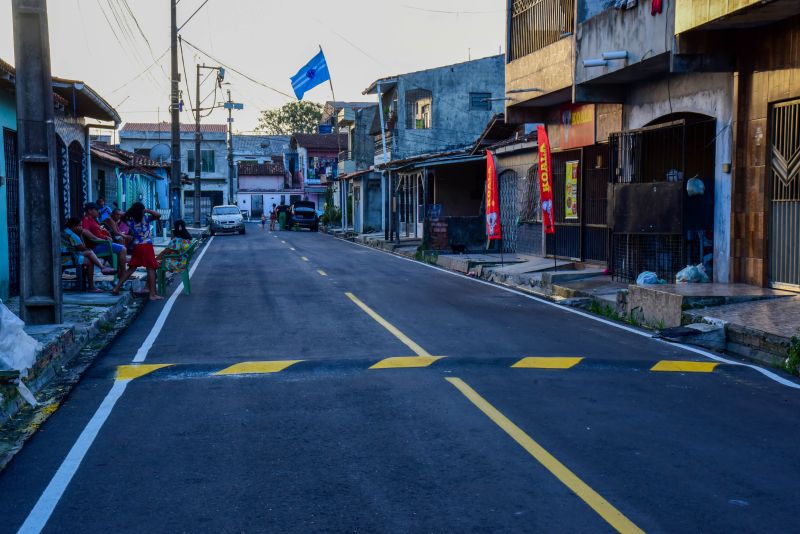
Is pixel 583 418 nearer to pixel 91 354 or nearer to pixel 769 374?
pixel 769 374

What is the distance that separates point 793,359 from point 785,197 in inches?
174

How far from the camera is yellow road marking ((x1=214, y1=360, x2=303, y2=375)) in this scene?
8.71 metres

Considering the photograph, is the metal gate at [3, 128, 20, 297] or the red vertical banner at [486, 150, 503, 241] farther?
the red vertical banner at [486, 150, 503, 241]

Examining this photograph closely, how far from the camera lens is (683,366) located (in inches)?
363

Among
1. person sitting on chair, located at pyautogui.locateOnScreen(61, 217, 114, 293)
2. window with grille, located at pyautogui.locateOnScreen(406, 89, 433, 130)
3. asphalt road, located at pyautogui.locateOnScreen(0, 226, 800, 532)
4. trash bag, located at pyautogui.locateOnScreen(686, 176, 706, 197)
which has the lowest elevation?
asphalt road, located at pyautogui.locateOnScreen(0, 226, 800, 532)

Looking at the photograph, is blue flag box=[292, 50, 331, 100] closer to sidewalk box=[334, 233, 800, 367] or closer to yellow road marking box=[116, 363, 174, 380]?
sidewalk box=[334, 233, 800, 367]

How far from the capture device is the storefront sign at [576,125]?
66.2 feet

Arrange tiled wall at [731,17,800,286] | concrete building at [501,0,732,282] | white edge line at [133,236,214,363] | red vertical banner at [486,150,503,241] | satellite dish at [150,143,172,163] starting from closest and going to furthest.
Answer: white edge line at [133,236,214,363]
tiled wall at [731,17,800,286]
concrete building at [501,0,732,282]
red vertical banner at [486,150,503,241]
satellite dish at [150,143,172,163]

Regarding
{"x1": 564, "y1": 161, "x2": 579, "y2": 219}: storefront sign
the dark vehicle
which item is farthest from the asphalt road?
the dark vehicle

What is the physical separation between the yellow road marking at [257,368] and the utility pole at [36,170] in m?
3.19

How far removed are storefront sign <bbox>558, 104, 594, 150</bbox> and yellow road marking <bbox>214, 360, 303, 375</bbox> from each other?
42.1 ft

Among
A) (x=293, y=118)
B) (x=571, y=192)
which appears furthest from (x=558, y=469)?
(x=293, y=118)

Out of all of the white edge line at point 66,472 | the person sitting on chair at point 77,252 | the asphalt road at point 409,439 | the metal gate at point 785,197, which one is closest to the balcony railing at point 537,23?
the metal gate at point 785,197

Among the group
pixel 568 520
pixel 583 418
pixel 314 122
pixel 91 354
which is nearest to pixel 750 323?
pixel 583 418
